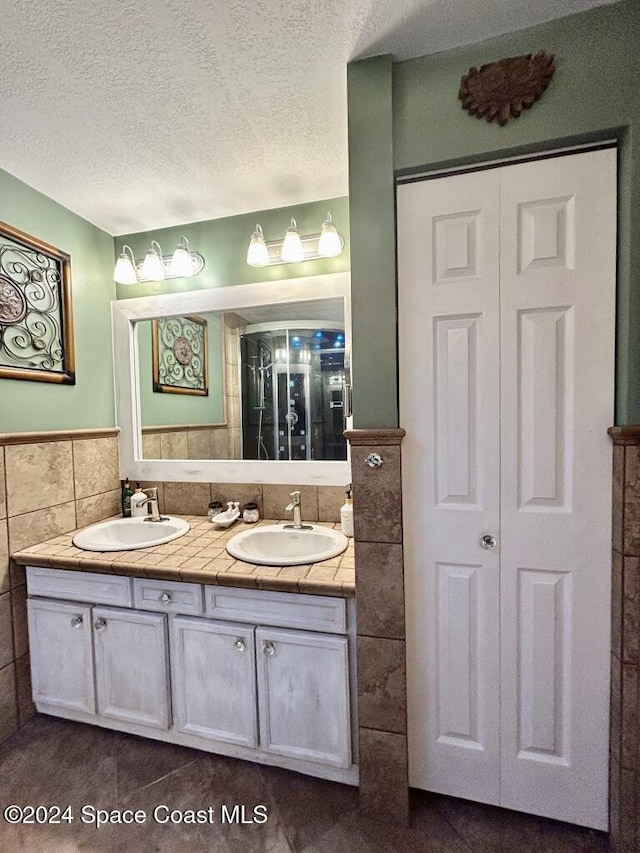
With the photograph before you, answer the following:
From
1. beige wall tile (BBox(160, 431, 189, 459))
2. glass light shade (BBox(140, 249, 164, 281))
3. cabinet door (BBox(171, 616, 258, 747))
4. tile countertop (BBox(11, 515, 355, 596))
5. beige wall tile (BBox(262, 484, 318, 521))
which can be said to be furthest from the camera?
beige wall tile (BBox(160, 431, 189, 459))

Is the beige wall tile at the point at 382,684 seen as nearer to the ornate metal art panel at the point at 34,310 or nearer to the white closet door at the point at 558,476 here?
the white closet door at the point at 558,476

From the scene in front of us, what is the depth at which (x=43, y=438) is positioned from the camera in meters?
1.65

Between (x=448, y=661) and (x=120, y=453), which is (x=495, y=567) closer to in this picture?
Answer: (x=448, y=661)

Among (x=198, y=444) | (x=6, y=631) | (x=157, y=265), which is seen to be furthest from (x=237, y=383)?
(x=6, y=631)

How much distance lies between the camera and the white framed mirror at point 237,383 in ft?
5.74

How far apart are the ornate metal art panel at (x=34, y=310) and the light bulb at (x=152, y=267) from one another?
1.15ft

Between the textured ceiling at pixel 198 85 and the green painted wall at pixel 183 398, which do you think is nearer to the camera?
the textured ceiling at pixel 198 85

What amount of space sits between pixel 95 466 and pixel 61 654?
2.76 ft

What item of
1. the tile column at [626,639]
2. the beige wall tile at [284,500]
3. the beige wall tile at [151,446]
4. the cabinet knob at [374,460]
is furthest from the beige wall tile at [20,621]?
the tile column at [626,639]

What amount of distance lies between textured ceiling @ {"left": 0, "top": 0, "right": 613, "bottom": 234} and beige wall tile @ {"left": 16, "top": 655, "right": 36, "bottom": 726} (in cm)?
209

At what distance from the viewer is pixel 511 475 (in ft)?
3.56

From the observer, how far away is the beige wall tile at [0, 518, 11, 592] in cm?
150

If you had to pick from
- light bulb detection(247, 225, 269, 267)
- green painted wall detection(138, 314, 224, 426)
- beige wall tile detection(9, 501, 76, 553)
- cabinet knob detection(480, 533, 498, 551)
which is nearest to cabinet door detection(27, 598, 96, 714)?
beige wall tile detection(9, 501, 76, 553)

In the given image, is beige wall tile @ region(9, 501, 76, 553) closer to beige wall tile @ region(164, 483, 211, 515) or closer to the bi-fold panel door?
beige wall tile @ region(164, 483, 211, 515)
